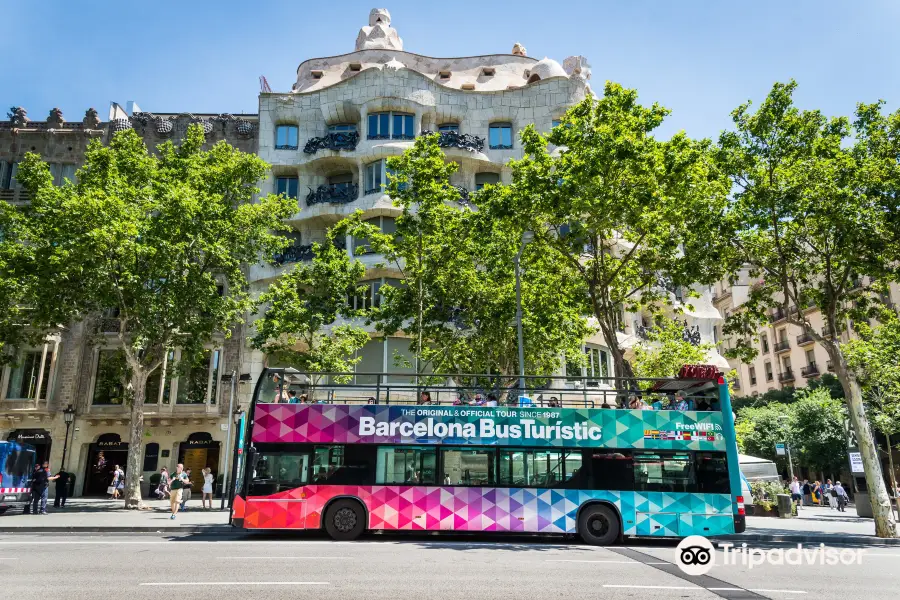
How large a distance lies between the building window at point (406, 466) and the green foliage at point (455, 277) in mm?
7840

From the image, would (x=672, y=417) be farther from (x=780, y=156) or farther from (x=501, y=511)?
(x=780, y=156)

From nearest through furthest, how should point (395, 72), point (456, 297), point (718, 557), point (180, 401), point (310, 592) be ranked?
1. point (310, 592)
2. point (718, 557)
3. point (456, 297)
4. point (180, 401)
5. point (395, 72)

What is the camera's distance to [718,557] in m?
12.5

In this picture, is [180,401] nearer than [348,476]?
No

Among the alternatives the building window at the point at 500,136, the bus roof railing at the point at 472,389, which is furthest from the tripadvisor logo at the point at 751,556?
the building window at the point at 500,136

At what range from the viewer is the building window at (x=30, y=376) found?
104 ft

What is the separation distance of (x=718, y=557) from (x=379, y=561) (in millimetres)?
6460

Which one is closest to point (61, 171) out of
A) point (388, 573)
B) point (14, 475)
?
point (14, 475)

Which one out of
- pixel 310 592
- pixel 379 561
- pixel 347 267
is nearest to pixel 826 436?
pixel 347 267

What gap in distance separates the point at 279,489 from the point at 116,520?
7347 millimetres

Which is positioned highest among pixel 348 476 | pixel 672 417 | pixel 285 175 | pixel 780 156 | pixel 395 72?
pixel 395 72

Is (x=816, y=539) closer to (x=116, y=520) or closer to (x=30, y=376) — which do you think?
(x=116, y=520)

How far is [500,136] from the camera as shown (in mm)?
35875

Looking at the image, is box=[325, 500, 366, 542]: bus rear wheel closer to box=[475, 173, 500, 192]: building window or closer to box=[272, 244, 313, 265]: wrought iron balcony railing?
box=[272, 244, 313, 265]: wrought iron balcony railing
